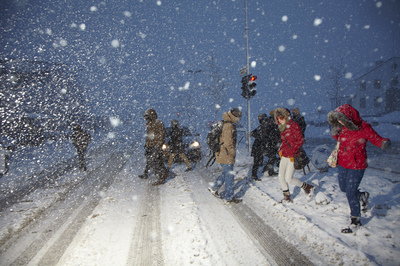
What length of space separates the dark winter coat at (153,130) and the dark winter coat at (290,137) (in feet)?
10.8

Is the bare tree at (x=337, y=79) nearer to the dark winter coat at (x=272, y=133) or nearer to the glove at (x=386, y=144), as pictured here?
the dark winter coat at (x=272, y=133)

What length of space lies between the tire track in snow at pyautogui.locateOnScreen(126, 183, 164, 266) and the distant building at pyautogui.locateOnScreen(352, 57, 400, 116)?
126 feet

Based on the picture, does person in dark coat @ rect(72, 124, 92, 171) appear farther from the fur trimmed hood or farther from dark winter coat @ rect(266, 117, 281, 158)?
the fur trimmed hood

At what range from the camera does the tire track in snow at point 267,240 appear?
253 centimetres

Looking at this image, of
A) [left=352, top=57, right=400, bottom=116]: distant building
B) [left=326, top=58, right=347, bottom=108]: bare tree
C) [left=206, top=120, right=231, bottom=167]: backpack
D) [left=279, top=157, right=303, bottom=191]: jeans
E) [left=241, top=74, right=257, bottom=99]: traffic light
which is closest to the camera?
[left=279, top=157, right=303, bottom=191]: jeans

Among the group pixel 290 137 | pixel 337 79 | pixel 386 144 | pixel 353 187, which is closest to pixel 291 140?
pixel 290 137

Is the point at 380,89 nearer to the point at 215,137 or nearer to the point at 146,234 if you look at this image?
the point at 215,137

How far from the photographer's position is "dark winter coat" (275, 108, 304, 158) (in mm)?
3773

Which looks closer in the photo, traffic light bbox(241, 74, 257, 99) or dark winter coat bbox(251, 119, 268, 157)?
dark winter coat bbox(251, 119, 268, 157)

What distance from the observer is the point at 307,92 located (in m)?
96.9

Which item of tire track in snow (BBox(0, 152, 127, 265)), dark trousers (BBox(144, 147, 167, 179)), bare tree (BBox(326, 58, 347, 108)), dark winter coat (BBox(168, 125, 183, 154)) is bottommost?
tire track in snow (BBox(0, 152, 127, 265))

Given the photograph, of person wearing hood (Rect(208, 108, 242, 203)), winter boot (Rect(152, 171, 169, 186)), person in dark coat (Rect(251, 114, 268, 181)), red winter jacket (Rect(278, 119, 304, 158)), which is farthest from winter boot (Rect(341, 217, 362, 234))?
winter boot (Rect(152, 171, 169, 186))

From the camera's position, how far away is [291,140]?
12.4 feet

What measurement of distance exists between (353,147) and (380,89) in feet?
128
